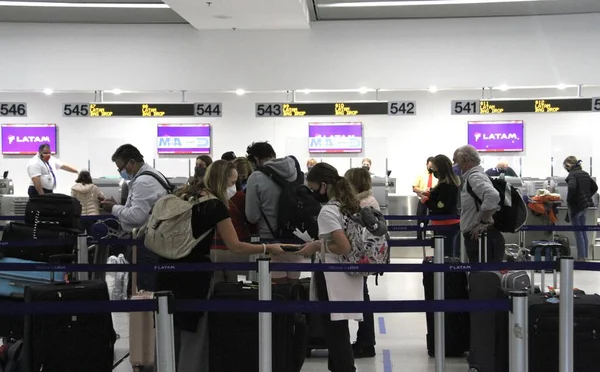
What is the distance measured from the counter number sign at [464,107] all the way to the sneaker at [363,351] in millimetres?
9172

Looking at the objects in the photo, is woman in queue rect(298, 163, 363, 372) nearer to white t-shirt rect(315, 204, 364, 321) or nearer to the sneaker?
white t-shirt rect(315, 204, 364, 321)

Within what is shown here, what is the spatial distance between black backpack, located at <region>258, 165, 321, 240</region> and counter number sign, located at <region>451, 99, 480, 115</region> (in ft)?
30.2

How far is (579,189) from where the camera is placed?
40.3 feet

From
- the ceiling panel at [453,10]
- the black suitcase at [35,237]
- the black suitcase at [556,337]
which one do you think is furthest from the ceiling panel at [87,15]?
the black suitcase at [556,337]

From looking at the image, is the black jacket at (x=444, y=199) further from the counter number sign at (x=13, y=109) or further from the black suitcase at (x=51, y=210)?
the counter number sign at (x=13, y=109)

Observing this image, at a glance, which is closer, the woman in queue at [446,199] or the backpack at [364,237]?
the backpack at [364,237]

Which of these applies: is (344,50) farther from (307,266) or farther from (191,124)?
(307,266)

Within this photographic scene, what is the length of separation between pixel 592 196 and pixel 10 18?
10.8m

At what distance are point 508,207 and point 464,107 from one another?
27.6 ft

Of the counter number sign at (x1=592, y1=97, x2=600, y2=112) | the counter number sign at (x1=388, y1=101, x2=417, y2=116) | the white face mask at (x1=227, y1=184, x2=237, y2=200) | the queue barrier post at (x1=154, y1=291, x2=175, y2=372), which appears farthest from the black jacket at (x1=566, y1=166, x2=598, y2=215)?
the queue barrier post at (x1=154, y1=291, x2=175, y2=372)

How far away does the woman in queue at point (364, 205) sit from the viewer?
6.25 m

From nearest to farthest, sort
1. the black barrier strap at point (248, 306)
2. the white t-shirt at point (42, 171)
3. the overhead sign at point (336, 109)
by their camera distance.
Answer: the black barrier strap at point (248, 306) < the white t-shirt at point (42, 171) < the overhead sign at point (336, 109)

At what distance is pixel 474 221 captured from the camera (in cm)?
674

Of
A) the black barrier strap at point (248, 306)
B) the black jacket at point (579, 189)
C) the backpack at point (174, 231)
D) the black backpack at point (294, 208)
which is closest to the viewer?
the black barrier strap at point (248, 306)
